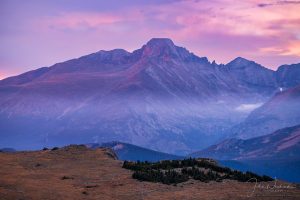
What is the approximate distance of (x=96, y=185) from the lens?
46938 mm

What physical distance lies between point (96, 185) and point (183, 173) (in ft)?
38.1

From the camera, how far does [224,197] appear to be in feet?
136

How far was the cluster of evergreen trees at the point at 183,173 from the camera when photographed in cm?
5059

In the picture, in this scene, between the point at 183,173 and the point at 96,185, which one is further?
the point at 183,173

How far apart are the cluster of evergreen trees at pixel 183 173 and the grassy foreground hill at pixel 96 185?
108 cm

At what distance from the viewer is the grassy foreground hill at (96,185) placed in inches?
1657

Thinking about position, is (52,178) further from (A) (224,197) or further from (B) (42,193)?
(A) (224,197)

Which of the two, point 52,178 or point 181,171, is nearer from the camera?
point 52,178

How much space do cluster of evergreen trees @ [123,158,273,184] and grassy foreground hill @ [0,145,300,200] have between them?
108cm

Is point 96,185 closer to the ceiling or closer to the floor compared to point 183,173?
closer to the floor

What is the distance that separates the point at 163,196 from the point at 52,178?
46.2 ft

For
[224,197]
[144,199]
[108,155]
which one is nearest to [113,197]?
[144,199]

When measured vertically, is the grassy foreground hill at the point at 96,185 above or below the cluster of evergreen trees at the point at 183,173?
below

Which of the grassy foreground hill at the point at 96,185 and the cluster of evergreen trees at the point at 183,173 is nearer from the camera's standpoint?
the grassy foreground hill at the point at 96,185
